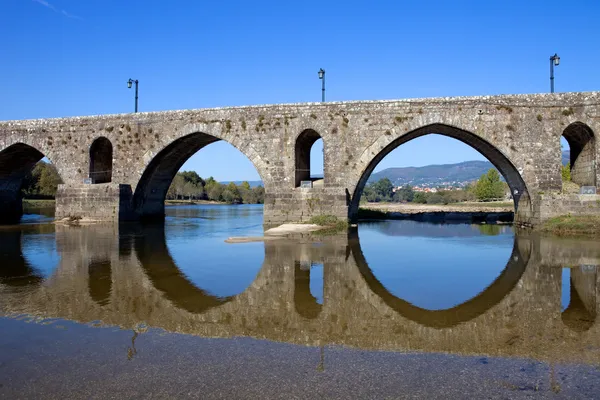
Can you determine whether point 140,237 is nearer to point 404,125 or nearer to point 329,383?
point 404,125

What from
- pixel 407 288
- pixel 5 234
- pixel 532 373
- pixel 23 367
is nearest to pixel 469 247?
pixel 407 288

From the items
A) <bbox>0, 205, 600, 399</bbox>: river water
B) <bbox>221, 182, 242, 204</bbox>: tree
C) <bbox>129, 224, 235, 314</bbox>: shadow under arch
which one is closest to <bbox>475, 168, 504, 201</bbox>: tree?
<bbox>221, 182, 242, 204</bbox>: tree

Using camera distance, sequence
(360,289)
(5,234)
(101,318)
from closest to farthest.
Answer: (101,318)
(360,289)
(5,234)

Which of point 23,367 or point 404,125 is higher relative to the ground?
point 404,125

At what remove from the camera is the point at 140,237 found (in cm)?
1839

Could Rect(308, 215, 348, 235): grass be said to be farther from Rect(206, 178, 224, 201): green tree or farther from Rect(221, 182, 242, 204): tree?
Rect(206, 178, 224, 201): green tree

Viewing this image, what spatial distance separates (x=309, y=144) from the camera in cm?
2464

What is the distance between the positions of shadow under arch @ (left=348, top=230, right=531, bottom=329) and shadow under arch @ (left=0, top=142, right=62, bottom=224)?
84.7 feet

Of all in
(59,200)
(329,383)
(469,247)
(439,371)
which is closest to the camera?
→ (329,383)

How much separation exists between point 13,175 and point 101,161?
28.2ft

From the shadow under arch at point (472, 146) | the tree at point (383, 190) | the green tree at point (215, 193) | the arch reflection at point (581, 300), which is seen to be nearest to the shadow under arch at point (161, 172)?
the shadow under arch at point (472, 146)

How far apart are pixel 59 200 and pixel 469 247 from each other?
2103 cm

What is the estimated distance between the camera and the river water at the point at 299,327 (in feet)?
14.3

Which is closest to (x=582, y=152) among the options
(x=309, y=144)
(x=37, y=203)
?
(x=309, y=144)
